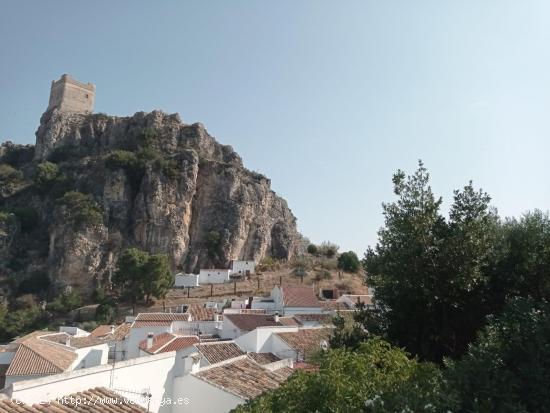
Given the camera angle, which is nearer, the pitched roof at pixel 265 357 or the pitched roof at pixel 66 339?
the pitched roof at pixel 265 357

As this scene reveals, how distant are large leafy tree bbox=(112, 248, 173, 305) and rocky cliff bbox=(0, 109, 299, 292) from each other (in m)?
6.30

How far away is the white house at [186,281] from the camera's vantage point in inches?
1858

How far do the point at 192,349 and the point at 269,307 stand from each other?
21685mm

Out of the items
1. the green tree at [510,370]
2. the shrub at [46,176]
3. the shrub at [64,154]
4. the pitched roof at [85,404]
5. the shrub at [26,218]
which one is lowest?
the pitched roof at [85,404]

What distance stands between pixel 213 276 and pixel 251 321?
Answer: 83.1 ft

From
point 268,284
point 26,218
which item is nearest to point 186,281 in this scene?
point 268,284

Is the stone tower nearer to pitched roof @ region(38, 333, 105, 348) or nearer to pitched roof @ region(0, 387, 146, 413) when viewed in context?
pitched roof @ region(38, 333, 105, 348)

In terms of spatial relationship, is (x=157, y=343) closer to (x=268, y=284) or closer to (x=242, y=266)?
(x=268, y=284)

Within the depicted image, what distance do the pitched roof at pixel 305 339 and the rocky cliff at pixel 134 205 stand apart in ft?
103

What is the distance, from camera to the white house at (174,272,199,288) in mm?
47188

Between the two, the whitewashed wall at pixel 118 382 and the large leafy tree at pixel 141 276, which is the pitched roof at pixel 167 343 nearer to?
the whitewashed wall at pixel 118 382

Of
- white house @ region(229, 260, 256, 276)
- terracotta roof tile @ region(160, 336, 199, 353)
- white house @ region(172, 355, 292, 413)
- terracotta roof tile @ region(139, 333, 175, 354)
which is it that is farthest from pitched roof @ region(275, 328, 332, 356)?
white house @ region(229, 260, 256, 276)

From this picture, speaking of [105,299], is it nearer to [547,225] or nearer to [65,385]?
[65,385]

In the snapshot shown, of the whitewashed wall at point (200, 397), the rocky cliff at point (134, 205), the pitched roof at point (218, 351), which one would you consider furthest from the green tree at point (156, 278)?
the whitewashed wall at point (200, 397)
